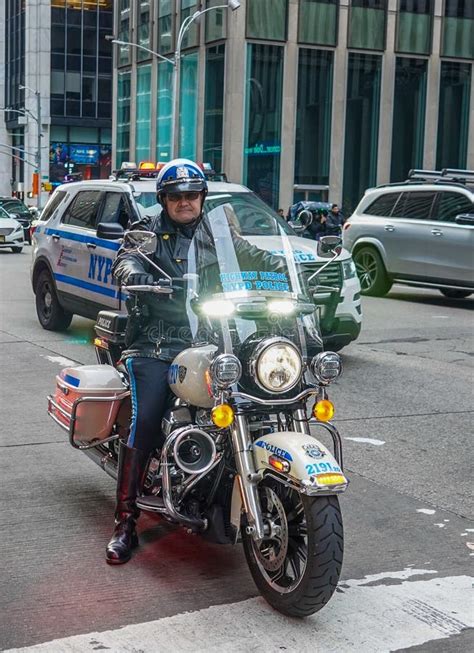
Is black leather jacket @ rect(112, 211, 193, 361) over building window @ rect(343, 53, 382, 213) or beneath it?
beneath

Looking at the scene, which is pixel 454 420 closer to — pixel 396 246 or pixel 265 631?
pixel 265 631

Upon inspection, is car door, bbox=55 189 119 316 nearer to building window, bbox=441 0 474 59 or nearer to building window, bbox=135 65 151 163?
building window, bbox=441 0 474 59

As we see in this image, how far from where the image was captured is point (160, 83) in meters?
49.4

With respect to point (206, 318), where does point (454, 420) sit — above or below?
below

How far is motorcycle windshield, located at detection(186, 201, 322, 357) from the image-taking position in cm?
440

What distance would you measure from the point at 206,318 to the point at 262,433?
0.54 metres

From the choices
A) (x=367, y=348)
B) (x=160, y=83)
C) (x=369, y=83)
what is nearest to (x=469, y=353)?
(x=367, y=348)

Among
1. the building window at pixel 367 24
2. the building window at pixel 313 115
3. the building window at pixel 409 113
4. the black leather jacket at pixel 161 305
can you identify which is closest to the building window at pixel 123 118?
the building window at pixel 313 115

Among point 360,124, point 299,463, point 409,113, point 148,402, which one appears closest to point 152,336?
point 148,402

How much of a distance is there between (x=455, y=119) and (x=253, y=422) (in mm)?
43333

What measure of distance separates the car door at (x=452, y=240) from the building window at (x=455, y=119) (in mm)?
28702

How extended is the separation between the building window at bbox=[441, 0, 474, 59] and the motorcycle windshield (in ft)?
139

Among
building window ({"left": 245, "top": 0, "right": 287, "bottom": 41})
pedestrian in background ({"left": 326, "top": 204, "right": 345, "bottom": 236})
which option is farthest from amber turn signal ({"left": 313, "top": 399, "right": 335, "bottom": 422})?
building window ({"left": 245, "top": 0, "right": 287, "bottom": 41})

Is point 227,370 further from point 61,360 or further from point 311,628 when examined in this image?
point 61,360
